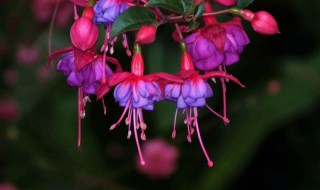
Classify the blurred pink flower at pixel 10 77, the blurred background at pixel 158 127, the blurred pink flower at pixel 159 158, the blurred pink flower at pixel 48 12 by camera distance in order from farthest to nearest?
the blurred pink flower at pixel 10 77, the blurred pink flower at pixel 48 12, the blurred pink flower at pixel 159 158, the blurred background at pixel 158 127

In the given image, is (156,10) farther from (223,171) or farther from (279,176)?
(279,176)

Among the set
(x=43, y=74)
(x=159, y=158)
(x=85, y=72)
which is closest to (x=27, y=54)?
(x=43, y=74)

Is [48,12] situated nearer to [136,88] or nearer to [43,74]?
[43,74]

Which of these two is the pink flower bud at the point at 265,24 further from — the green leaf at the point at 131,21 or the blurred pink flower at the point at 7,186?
the blurred pink flower at the point at 7,186

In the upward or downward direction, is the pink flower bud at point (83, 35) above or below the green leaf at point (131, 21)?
below

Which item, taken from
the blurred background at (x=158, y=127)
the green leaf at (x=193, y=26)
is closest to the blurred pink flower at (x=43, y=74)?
the blurred background at (x=158, y=127)

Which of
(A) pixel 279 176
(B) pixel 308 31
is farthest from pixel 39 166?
(B) pixel 308 31

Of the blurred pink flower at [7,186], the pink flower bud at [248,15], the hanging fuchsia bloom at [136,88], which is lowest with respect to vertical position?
the blurred pink flower at [7,186]

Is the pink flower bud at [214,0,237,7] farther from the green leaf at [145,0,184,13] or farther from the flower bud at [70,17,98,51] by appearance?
the flower bud at [70,17,98,51]
